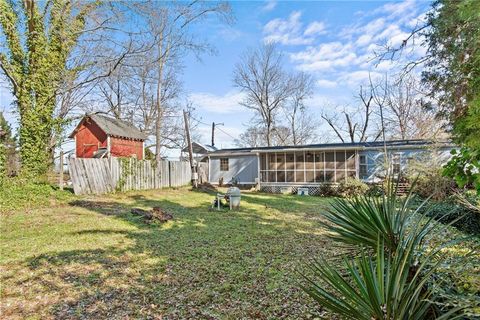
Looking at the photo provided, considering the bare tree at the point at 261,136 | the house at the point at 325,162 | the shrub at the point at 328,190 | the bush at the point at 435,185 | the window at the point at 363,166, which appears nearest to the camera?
the bush at the point at 435,185

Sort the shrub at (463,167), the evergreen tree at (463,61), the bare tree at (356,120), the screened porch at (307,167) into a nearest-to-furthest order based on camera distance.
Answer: the evergreen tree at (463,61)
the shrub at (463,167)
the screened porch at (307,167)
the bare tree at (356,120)

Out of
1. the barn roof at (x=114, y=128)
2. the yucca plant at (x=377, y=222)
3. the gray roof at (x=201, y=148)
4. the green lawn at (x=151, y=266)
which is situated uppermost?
the barn roof at (x=114, y=128)

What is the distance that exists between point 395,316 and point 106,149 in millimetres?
19643

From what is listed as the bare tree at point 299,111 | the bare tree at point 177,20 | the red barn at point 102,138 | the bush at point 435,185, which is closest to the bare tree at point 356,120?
the bare tree at point 299,111

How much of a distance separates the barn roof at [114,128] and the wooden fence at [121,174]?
194 inches

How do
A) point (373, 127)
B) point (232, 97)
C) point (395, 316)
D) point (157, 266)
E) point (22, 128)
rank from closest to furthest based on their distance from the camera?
point (395, 316) → point (157, 266) → point (22, 128) → point (373, 127) → point (232, 97)

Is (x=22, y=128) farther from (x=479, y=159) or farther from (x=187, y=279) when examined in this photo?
(x=479, y=159)

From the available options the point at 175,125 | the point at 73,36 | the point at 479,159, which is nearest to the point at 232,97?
the point at 175,125

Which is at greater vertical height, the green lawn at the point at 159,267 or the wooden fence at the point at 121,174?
the wooden fence at the point at 121,174

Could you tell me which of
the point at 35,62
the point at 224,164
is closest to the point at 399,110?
the point at 224,164

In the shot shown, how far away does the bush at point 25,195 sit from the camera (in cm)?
846

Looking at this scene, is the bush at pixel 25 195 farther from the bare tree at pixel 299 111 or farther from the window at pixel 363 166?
the bare tree at pixel 299 111

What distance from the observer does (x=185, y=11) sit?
13133 millimetres

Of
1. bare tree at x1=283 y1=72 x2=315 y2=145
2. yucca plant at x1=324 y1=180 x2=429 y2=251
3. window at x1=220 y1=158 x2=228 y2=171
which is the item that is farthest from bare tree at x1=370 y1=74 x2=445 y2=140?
yucca plant at x1=324 y1=180 x2=429 y2=251
